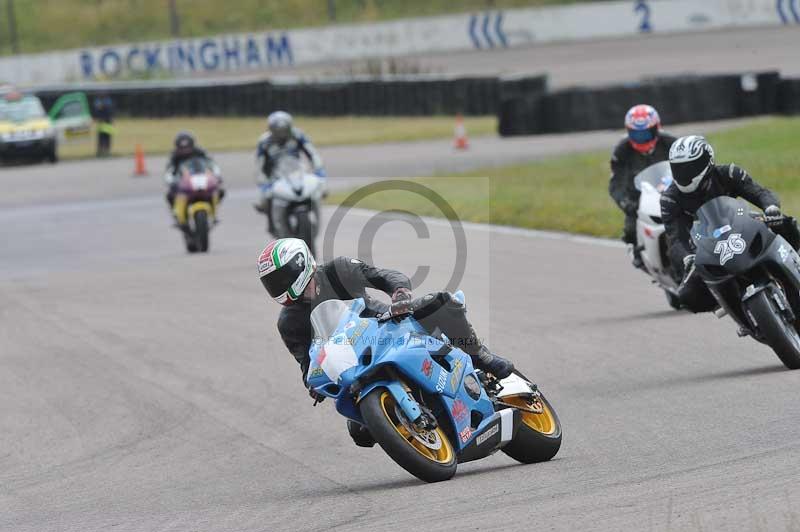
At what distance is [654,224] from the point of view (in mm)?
11578

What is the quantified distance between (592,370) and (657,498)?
4.25 metres

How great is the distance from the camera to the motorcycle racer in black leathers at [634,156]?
1203cm

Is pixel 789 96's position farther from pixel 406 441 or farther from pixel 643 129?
pixel 406 441

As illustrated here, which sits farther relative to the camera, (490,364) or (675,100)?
(675,100)

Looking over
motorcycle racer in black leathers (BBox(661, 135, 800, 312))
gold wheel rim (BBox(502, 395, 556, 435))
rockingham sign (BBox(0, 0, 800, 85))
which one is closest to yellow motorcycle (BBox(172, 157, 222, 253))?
motorcycle racer in black leathers (BBox(661, 135, 800, 312))

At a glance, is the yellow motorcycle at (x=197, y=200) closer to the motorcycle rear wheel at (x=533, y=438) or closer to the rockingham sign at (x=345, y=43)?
the motorcycle rear wheel at (x=533, y=438)

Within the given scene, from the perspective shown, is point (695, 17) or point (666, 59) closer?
point (666, 59)

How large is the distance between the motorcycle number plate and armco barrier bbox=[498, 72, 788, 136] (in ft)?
39.9

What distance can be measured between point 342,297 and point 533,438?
1.20m

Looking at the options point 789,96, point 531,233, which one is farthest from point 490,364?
point 789,96

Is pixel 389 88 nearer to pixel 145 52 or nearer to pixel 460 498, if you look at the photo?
pixel 145 52

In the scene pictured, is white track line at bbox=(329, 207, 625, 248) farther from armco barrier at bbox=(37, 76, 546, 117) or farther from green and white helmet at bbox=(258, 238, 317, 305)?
armco barrier at bbox=(37, 76, 546, 117)

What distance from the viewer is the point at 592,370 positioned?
9.93 metres

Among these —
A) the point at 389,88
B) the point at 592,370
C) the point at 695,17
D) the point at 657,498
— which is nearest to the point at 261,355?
the point at 592,370
